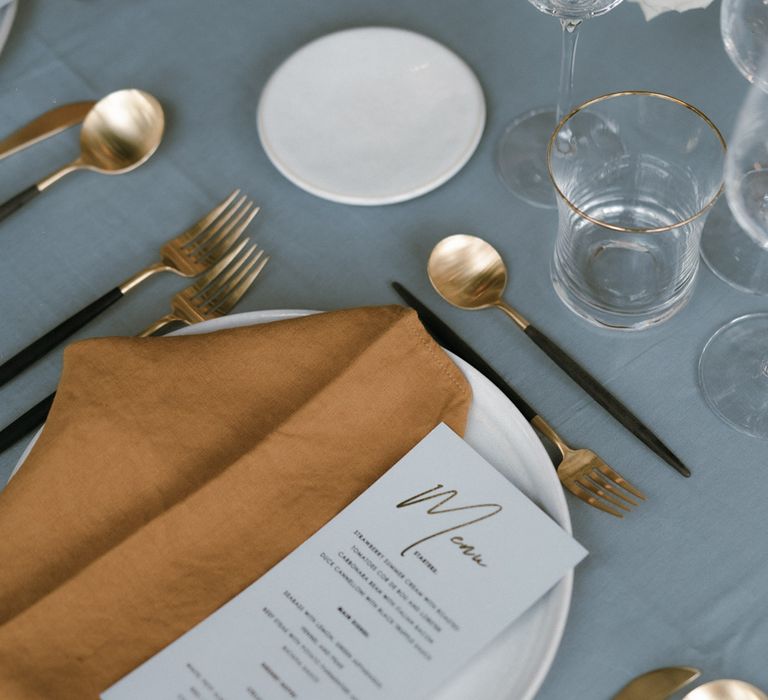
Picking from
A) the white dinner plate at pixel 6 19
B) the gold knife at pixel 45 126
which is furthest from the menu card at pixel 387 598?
the white dinner plate at pixel 6 19

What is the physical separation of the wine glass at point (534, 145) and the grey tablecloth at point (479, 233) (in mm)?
12

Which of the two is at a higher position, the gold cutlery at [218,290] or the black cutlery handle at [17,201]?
the black cutlery handle at [17,201]

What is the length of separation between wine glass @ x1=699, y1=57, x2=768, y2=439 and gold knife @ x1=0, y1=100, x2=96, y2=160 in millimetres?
551

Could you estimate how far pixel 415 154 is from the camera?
81 cm

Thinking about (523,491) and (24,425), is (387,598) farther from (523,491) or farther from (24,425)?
(24,425)

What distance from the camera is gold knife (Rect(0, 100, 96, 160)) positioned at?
0.86 m

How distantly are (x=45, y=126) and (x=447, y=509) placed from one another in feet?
1.66

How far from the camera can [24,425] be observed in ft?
2.31

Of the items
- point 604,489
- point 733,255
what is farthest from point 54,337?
point 733,255

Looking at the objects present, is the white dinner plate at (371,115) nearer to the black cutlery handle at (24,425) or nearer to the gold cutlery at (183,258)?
the gold cutlery at (183,258)

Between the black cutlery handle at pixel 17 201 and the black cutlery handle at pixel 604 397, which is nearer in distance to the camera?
the black cutlery handle at pixel 604 397

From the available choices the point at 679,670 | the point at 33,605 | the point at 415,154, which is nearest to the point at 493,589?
the point at 679,670

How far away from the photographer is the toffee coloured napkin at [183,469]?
1.93 feet

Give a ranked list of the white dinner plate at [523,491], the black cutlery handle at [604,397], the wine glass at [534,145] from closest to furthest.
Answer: the white dinner plate at [523,491] → the black cutlery handle at [604,397] → the wine glass at [534,145]
